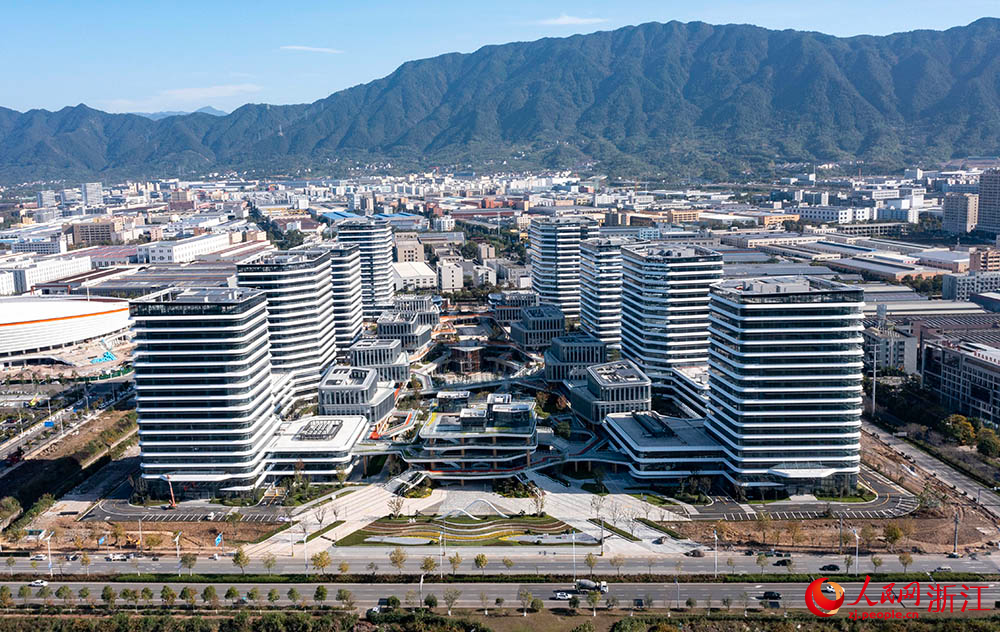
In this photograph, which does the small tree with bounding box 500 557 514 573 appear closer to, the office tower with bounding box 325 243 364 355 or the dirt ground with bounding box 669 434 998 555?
the dirt ground with bounding box 669 434 998 555

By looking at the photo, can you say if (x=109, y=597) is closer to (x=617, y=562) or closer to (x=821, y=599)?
(x=617, y=562)

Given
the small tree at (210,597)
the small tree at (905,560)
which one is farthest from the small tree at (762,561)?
the small tree at (210,597)

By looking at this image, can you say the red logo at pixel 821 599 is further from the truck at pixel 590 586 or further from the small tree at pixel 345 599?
the small tree at pixel 345 599

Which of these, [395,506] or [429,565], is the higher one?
[429,565]

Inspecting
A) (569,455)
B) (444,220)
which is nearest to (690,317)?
(569,455)

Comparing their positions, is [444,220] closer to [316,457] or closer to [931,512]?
[316,457]

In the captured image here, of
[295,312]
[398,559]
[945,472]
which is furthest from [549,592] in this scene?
[295,312]
